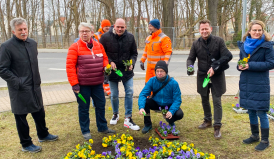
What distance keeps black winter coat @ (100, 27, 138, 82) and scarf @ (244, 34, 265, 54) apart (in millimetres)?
2032

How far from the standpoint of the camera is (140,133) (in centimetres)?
459

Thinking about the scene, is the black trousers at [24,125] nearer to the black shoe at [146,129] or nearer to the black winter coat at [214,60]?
the black shoe at [146,129]

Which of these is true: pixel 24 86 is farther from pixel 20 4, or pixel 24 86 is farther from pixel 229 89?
pixel 20 4

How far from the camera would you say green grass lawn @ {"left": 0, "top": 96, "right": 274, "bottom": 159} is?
387cm

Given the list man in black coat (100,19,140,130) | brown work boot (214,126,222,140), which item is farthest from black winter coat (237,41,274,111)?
man in black coat (100,19,140,130)

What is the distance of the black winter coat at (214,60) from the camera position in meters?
4.11

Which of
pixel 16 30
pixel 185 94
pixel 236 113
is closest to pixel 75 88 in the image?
pixel 16 30

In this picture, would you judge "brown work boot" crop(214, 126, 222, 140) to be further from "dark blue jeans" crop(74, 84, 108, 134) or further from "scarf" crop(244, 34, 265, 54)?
"dark blue jeans" crop(74, 84, 108, 134)

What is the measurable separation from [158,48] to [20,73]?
8.99 ft

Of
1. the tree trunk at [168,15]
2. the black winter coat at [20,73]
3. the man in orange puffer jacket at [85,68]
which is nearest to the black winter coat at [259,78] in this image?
the man in orange puffer jacket at [85,68]

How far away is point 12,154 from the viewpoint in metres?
3.93

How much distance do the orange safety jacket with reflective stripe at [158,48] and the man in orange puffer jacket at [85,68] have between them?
4.31 feet

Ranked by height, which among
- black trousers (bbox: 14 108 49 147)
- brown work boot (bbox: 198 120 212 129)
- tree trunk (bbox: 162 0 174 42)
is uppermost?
tree trunk (bbox: 162 0 174 42)

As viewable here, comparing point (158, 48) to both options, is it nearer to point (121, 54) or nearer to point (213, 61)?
point (121, 54)
